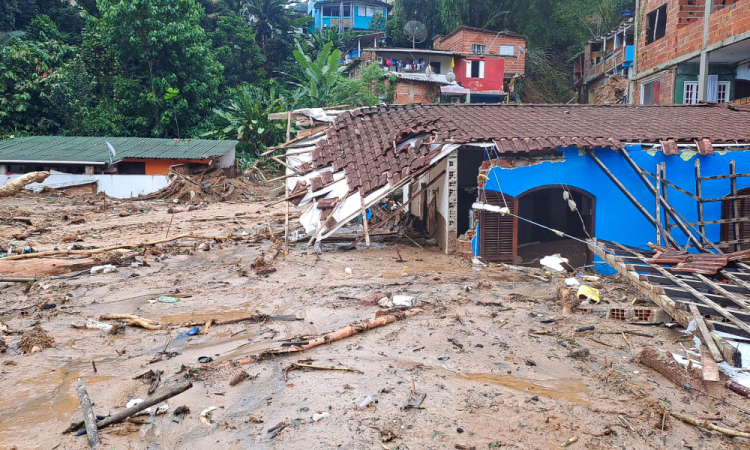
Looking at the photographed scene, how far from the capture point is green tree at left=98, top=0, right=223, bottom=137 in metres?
28.4

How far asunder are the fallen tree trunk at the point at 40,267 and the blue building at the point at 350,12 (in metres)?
38.1

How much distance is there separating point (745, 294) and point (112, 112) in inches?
1223

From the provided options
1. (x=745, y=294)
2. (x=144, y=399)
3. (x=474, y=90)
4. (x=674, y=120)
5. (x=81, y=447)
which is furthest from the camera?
(x=474, y=90)

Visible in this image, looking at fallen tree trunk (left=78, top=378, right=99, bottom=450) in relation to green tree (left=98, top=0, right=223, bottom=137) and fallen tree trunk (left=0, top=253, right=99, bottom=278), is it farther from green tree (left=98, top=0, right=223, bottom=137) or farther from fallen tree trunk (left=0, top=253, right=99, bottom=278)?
green tree (left=98, top=0, right=223, bottom=137)

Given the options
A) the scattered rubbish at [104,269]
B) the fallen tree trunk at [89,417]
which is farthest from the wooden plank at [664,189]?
the scattered rubbish at [104,269]

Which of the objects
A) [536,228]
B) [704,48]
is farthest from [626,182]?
[704,48]

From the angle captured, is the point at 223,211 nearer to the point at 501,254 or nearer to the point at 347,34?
the point at 501,254

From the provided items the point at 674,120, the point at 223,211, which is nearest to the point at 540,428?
the point at 674,120

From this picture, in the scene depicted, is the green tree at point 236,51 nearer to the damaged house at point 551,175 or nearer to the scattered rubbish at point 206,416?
the damaged house at point 551,175

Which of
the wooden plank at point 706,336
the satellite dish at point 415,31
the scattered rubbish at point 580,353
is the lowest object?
the scattered rubbish at point 580,353

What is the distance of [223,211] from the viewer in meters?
20.1

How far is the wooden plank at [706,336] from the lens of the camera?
5840 mm

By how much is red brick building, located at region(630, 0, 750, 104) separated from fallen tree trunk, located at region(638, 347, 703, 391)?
13.9m

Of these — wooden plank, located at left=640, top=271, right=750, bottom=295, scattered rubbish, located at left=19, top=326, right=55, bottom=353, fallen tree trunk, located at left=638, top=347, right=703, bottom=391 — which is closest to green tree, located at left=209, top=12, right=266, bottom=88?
scattered rubbish, located at left=19, top=326, right=55, bottom=353
